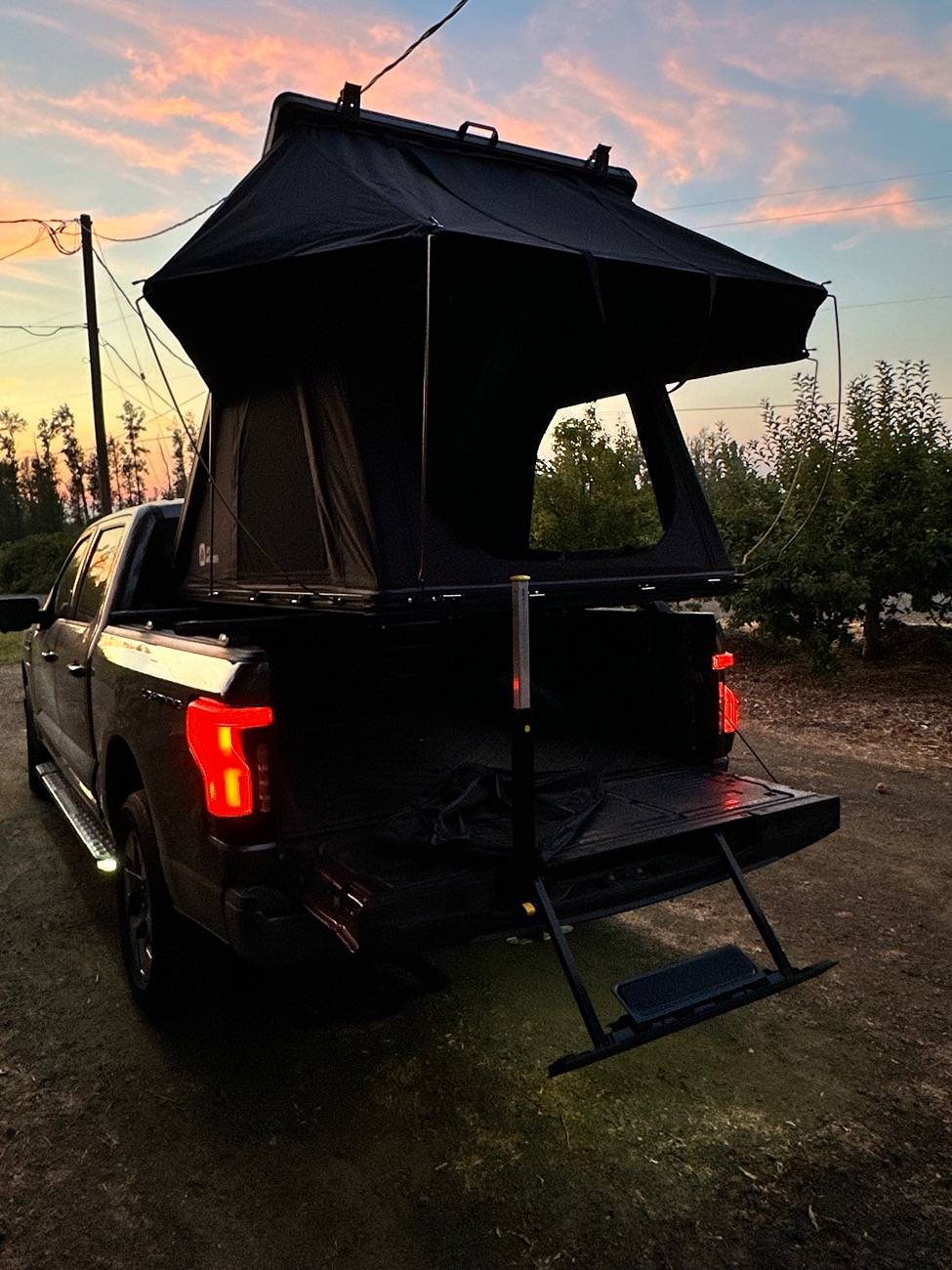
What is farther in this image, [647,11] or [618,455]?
[618,455]

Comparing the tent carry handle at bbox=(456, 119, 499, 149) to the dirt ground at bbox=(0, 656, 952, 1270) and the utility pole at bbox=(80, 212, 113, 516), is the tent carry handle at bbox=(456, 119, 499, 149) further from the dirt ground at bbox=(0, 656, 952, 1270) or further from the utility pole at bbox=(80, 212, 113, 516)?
the utility pole at bbox=(80, 212, 113, 516)

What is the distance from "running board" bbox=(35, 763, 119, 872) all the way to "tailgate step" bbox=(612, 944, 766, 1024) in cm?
237

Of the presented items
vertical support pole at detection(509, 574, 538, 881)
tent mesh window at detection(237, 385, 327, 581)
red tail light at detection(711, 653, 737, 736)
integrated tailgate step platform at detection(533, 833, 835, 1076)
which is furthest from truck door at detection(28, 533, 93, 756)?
integrated tailgate step platform at detection(533, 833, 835, 1076)

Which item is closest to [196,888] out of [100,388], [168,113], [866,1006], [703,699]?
[703,699]

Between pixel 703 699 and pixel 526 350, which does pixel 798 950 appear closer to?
pixel 703 699

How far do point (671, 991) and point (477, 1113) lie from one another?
819mm

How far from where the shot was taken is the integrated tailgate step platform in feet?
8.18

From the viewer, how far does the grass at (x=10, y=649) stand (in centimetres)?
1592

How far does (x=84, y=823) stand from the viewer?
4.67 m

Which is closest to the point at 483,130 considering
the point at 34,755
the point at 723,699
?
the point at 723,699

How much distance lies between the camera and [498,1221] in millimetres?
2447

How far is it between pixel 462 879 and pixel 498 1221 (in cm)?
93

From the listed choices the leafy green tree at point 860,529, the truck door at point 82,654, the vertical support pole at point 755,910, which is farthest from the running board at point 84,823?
the leafy green tree at point 860,529

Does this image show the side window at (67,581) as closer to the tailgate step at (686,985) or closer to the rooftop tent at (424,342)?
the rooftop tent at (424,342)
